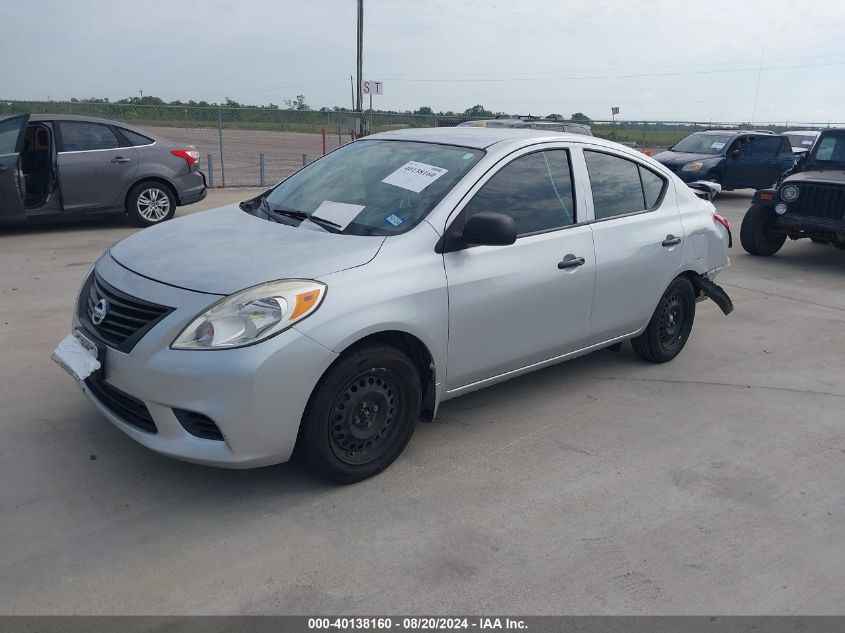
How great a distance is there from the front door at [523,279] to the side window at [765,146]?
1432 centimetres

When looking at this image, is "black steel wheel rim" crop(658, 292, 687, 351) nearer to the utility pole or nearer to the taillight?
the taillight

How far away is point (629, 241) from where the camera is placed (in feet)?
16.2

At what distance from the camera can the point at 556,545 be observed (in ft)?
11.0

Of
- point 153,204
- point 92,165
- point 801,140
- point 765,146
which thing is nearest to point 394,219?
point 92,165

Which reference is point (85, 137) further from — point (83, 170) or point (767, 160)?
point (767, 160)

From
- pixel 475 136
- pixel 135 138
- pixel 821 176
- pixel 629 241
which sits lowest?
pixel 629 241

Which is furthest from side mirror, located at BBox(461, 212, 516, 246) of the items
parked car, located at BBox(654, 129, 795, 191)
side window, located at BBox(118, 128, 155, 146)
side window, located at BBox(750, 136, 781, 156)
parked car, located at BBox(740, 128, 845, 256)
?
side window, located at BBox(750, 136, 781, 156)

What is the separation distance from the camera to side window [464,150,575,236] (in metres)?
4.25

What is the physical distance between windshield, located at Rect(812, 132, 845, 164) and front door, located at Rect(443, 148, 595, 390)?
717 cm

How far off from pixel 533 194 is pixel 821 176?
6757 mm

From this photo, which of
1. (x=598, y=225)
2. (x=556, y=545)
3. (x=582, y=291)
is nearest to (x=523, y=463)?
(x=556, y=545)

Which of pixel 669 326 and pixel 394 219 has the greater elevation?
pixel 394 219

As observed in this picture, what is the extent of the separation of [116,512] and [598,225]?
319cm

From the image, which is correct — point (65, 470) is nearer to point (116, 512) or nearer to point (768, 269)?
point (116, 512)
